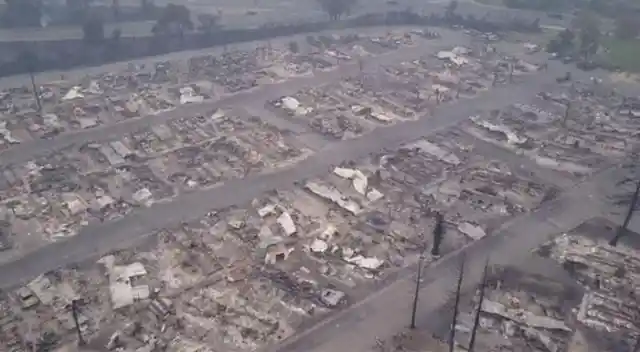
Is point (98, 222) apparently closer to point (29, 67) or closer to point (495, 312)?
point (495, 312)

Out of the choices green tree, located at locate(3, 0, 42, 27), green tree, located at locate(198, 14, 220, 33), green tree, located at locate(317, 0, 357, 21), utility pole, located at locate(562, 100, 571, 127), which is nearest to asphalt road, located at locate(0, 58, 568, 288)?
utility pole, located at locate(562, 100, 571, 127)

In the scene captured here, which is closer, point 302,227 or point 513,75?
point 302,227

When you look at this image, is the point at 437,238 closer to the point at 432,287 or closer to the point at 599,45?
the point at 432,287

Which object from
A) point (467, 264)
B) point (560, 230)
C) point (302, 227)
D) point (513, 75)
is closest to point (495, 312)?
point (467, 264)

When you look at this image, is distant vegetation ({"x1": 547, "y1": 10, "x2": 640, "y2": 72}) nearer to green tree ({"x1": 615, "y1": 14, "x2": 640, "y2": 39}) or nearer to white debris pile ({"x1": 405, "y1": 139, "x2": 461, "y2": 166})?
green tree ({"x1": 615, "y1": 14, "x2": 640, "y2": 39})

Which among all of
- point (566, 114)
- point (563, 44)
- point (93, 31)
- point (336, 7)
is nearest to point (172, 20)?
point (93, 31)

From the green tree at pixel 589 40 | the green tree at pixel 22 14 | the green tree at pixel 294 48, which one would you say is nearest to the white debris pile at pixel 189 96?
the green tree at pixel 294 48
